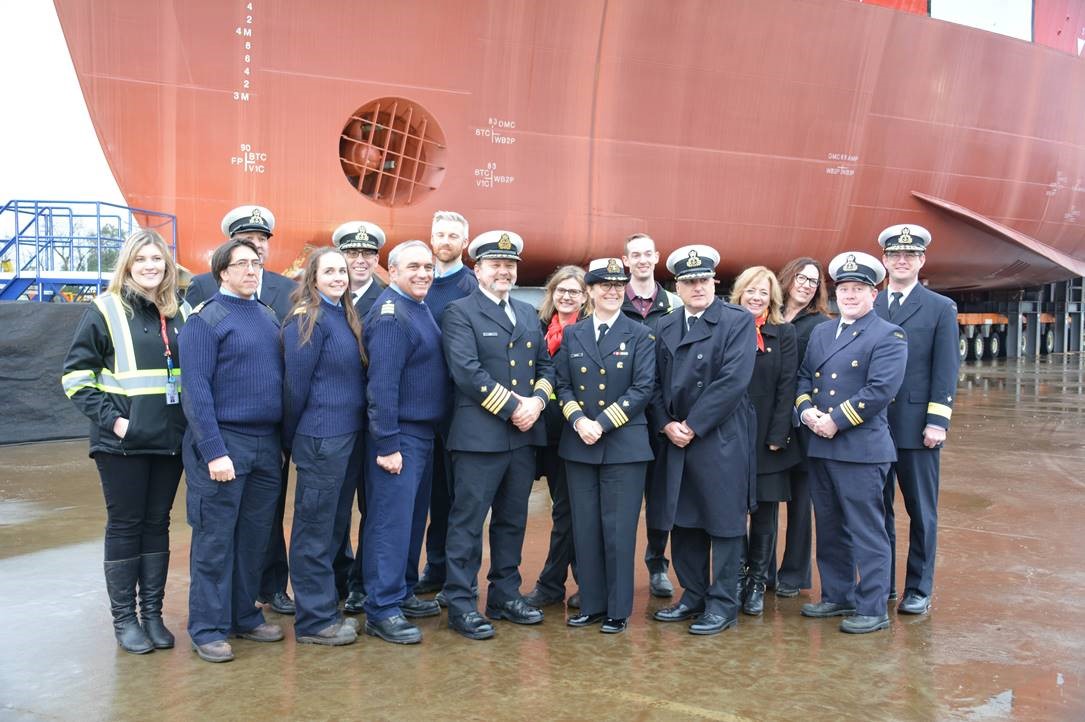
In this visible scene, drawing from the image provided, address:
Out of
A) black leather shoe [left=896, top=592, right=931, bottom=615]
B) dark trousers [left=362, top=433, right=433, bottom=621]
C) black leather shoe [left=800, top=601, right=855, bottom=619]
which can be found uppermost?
dark trousers [left=362, top=433, right=433, bottom=621]

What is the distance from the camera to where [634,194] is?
499 inches

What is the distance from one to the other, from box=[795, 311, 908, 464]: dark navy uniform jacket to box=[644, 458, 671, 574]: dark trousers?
76 cm

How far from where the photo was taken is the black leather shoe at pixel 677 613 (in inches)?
168

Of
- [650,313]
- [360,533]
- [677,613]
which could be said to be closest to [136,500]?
[360,533]

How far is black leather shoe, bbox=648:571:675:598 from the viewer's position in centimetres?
470

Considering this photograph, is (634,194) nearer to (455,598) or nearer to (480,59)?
(480,59)

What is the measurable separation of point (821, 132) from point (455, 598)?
11943 mm

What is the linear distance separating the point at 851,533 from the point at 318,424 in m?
2.52

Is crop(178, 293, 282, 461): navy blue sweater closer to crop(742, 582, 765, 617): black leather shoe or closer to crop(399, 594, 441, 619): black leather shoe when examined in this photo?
crop(399, 594, 441, 619): black leather shoe

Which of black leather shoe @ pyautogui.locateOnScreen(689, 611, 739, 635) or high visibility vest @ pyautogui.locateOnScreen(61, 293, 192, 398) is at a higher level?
high visibility vest @ pyautogui.locateOnScreen(61, 293, 192, 398)

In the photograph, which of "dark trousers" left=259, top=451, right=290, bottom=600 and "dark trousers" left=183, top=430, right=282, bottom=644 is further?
"dark trousers" left=259, top=451, right=290, bottom=600

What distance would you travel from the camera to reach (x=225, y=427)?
3766 mm

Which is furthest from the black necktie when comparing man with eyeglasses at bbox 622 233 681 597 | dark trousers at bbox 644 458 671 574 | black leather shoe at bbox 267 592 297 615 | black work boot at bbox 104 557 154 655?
black work boot at bbox 104 557 154 655

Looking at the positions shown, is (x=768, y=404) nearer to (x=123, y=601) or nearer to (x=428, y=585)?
(x=428, y=585)
